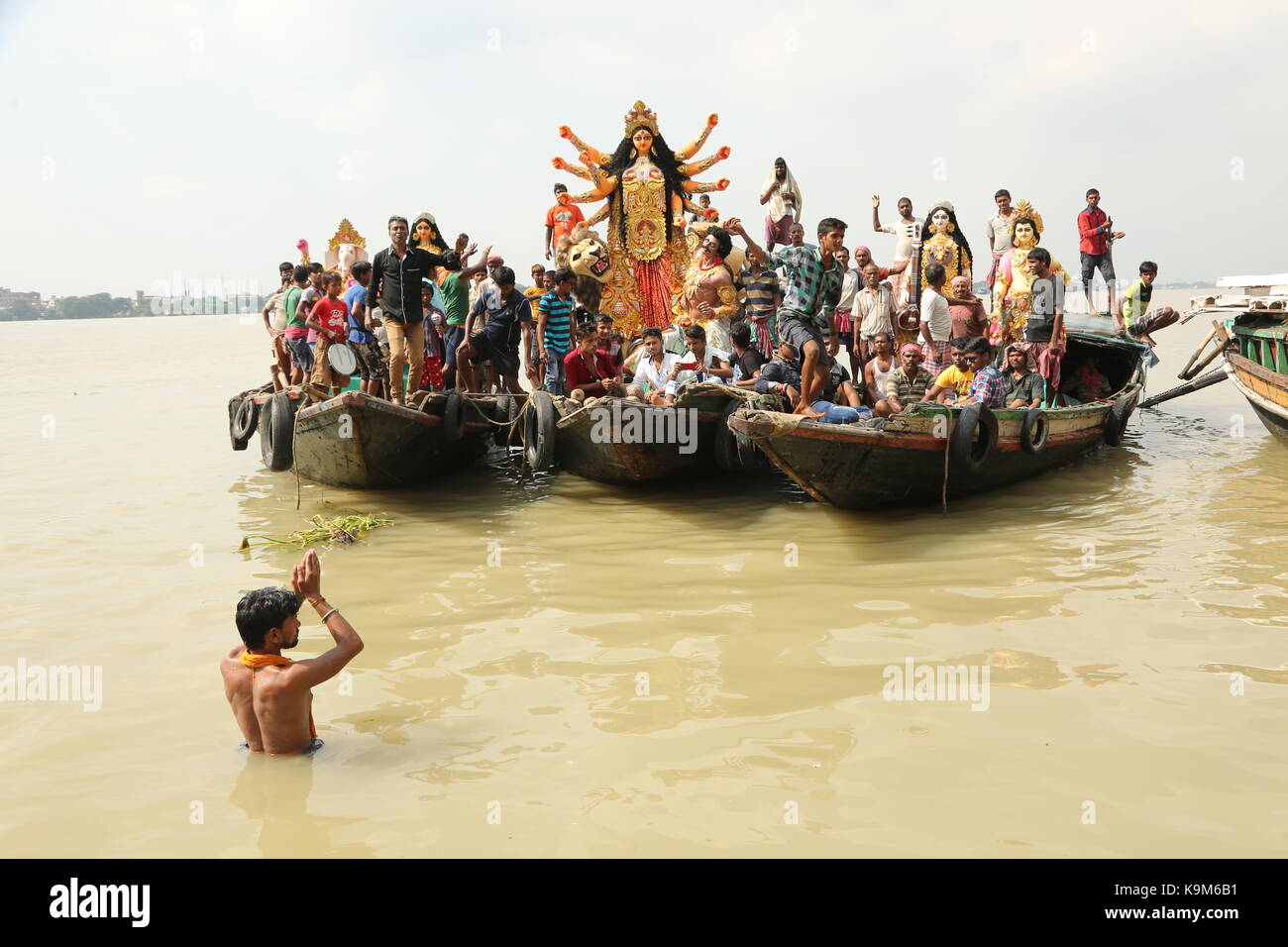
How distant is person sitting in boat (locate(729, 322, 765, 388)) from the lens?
9.73 metres

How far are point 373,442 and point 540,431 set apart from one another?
144 centimetres

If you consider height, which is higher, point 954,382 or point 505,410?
point 954,382

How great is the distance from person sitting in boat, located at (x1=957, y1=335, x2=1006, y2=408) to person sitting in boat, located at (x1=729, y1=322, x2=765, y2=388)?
6.28 ft

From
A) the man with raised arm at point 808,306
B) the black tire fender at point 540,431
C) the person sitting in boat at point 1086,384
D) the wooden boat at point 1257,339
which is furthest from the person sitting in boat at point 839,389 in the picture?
the wooden boat at point 1257,339

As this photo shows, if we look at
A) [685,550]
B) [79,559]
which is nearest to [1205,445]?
[685,550]

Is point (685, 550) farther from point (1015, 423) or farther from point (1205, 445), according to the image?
point (1205, 445)

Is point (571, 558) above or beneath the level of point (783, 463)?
beneath

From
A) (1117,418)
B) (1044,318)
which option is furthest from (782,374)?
(1117,418)

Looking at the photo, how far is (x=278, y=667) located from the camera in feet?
12.8

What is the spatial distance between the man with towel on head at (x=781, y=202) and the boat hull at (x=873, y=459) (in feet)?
18.1

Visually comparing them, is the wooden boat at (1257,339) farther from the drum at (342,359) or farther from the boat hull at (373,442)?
the drum at (342,359)

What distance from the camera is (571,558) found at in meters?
7.22

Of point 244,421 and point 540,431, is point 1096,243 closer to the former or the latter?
point 540,431
